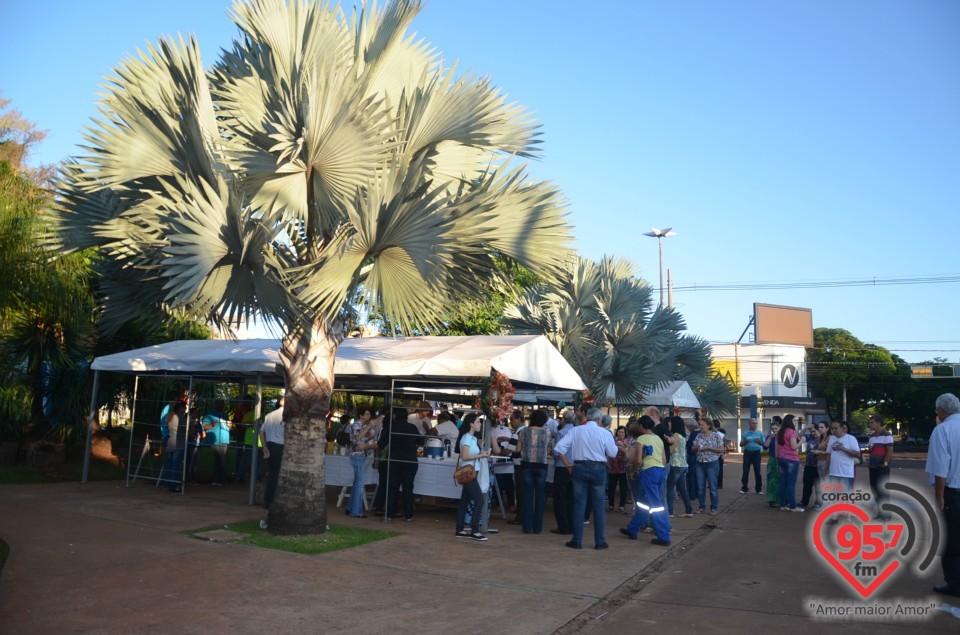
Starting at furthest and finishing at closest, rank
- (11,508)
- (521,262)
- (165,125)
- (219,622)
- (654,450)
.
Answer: (11,508)
(654,450)
(521,262)
(165,125)
(219,622)

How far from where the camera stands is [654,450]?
1088cm

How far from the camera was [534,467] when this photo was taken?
11.6m

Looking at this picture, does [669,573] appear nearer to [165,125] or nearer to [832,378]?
[165,125]

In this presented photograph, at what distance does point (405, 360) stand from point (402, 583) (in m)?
4.49

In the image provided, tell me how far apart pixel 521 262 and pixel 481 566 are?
3798mm

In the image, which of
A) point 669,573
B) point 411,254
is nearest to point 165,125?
point 411,254

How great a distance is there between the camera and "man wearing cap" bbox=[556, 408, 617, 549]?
33.8 ft

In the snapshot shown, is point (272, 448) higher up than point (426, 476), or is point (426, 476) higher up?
point (272, 448)

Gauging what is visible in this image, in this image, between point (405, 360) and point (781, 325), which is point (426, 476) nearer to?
point (405, 360)

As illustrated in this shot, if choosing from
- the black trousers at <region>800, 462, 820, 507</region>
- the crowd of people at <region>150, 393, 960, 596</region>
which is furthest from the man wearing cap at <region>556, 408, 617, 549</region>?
the black trousers at <region>800, 462, 820, 507</region>

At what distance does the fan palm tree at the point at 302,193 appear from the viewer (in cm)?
896

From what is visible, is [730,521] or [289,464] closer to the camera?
[289,464]

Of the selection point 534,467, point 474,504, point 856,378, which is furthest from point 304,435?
point 856,378

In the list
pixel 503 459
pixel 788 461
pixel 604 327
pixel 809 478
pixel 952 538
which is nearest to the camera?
pixel 952 538
